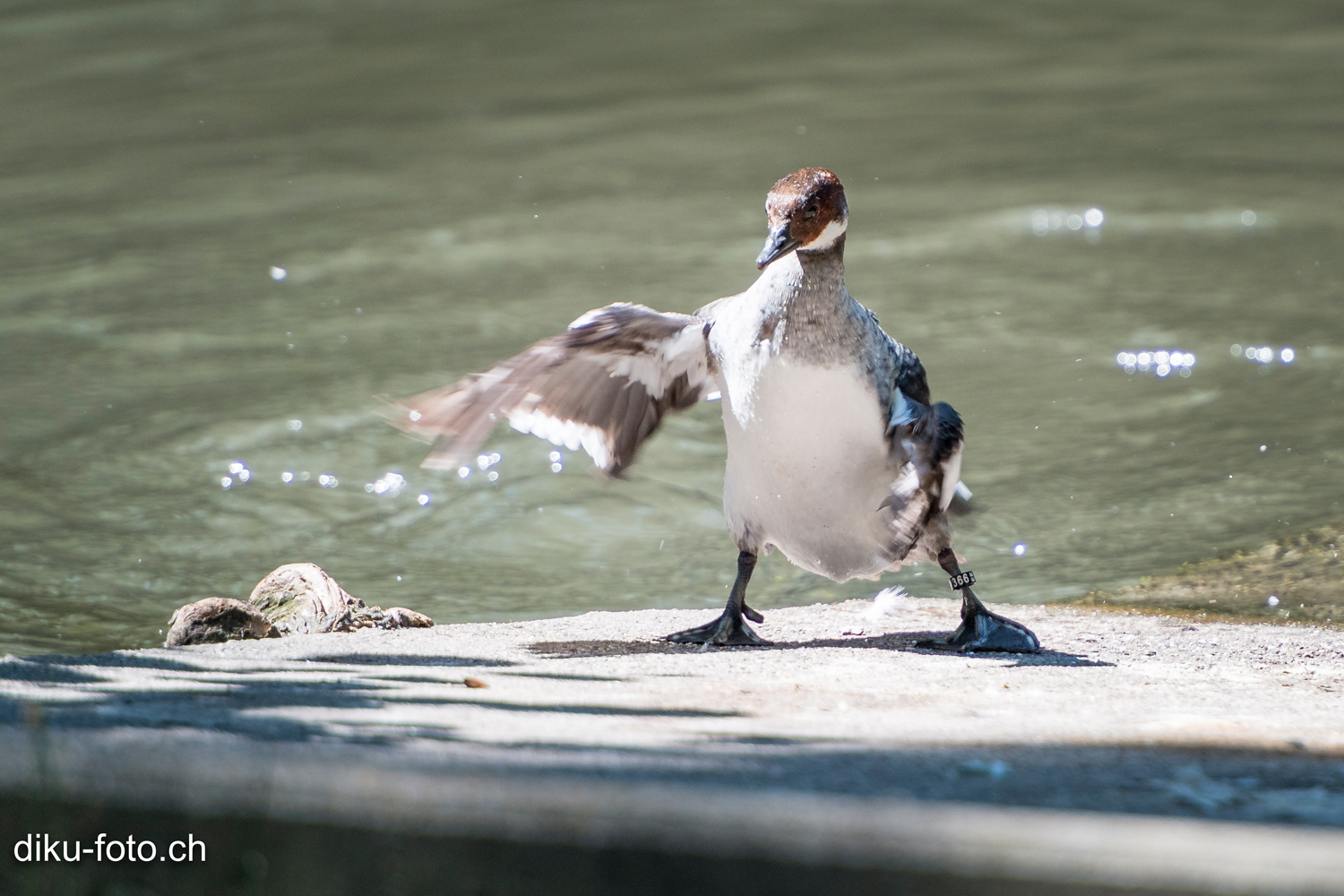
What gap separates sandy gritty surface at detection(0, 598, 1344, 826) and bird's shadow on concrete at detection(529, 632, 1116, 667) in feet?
0.07

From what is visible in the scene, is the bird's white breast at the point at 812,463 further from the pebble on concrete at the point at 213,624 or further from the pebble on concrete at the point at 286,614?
the pebble on concrete at the point at 213,624

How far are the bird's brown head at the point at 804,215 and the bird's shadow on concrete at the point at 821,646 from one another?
1.31 meters

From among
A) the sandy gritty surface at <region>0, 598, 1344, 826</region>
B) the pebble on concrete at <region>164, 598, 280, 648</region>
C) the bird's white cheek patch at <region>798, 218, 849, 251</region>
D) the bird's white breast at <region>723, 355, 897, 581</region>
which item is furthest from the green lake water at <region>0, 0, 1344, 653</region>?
the bird's white cheek patch at <region>798, 218, 849, 251</region>

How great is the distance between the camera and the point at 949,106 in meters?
18.1

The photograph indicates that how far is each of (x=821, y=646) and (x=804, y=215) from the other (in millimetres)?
1475

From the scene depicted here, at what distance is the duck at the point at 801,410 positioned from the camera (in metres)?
4.96

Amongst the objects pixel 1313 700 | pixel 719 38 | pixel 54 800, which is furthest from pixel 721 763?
pixel 719 38

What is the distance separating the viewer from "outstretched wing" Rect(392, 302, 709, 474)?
17.5 feet

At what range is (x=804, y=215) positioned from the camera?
5086 mm

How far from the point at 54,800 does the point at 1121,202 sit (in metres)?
14.3

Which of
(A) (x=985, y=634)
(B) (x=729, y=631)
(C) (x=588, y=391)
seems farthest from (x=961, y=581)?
(C) (x=588, y=391)

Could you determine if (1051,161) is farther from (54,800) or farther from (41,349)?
(54,800)

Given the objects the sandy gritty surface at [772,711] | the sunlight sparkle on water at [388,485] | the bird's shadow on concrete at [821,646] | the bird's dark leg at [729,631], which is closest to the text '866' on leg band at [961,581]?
the bird's shadow on concrete at [821,646]

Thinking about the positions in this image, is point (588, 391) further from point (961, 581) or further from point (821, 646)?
point (961, 581)
